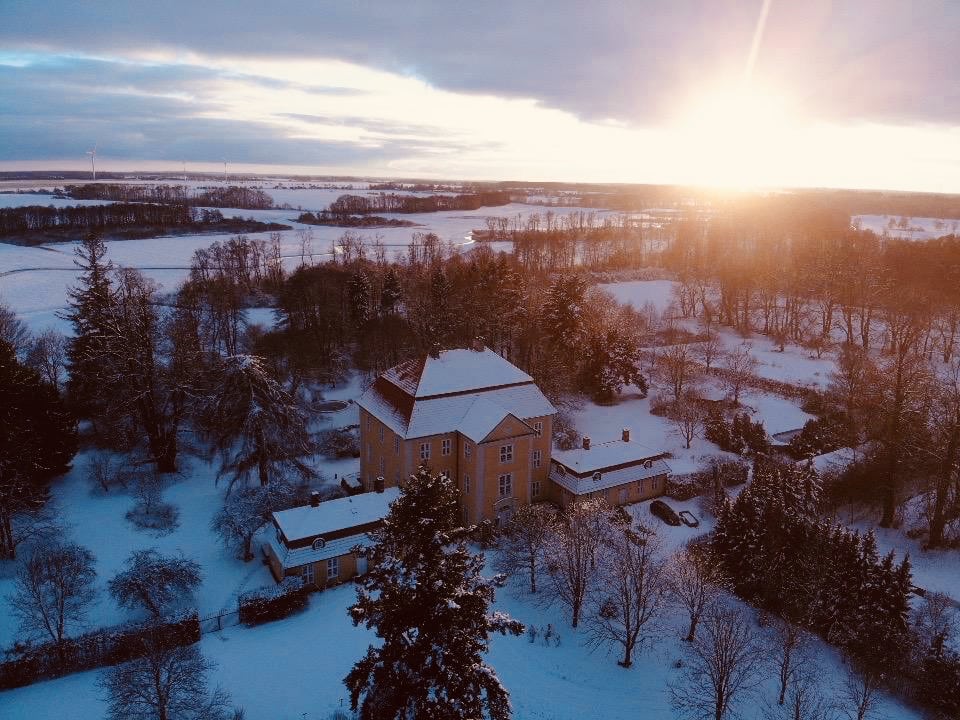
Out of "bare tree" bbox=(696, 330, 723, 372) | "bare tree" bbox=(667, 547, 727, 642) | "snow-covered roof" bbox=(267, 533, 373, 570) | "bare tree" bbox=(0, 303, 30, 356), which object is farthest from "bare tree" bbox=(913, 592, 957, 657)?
"bare tree" bbox=(0, 303, 30, 356)

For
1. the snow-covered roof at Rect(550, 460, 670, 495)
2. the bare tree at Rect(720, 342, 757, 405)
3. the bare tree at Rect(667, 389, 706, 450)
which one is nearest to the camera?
the snow-covered roof at Rect(550, 460, 670, 495)

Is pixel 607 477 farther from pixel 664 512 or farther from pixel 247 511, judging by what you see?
→ pixel 247 511

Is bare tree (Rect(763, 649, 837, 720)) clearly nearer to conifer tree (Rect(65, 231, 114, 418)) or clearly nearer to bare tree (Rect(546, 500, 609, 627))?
bare tree (Rect(546, 500, 609, 627))

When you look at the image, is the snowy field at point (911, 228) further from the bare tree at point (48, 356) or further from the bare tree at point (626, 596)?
the bare tree at point (48, 356)

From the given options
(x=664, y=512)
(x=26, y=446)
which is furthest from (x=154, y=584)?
(x=664, y=512)

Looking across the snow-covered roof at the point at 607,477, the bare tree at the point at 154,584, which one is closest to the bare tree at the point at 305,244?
the snow-covered roof at the point at 607,477

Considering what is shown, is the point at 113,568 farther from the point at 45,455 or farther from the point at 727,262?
the point at 727,262
